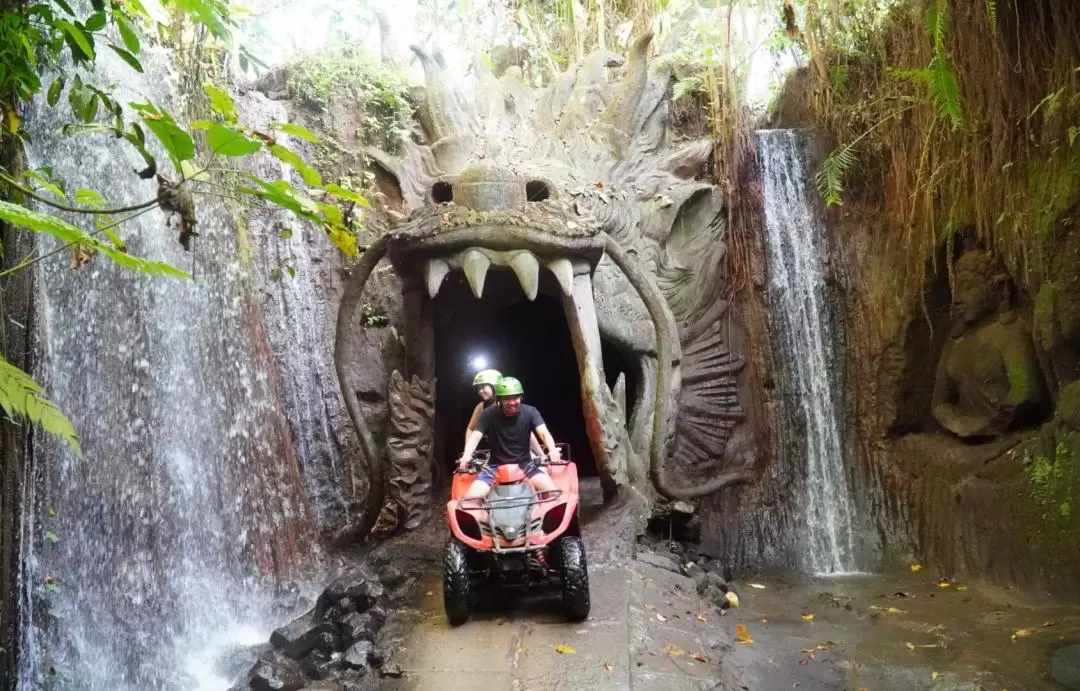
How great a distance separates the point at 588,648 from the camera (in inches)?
162

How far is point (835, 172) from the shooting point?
263 inches

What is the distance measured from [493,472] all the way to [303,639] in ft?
4.55

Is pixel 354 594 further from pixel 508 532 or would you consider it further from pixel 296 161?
pixel 296 161

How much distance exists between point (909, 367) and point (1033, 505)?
5.24 feet

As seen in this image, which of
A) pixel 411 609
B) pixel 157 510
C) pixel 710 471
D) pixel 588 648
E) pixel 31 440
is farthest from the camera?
pixel 710 471

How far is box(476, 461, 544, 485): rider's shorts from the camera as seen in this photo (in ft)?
15.3

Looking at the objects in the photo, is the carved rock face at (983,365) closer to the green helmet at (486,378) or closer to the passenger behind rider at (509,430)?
the passenger behind rider at (509,430)

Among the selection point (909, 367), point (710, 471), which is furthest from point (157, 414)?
point (909, 367)

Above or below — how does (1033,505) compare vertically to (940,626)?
above

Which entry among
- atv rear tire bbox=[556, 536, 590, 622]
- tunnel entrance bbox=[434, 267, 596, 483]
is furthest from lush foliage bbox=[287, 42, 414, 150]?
atv rear tire bbox=[556, 536, 590, 622]

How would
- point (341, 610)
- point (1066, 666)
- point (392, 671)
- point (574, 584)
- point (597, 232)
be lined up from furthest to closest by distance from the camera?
point (597, 232) → point (341, 610) → point (574, 584) → point (1066, 666) → point (392, 671)

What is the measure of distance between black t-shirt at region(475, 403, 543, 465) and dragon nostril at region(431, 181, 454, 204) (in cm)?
184

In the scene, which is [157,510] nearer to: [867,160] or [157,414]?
[157,414]

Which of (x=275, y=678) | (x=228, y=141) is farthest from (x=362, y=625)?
(x=228, y=141)
